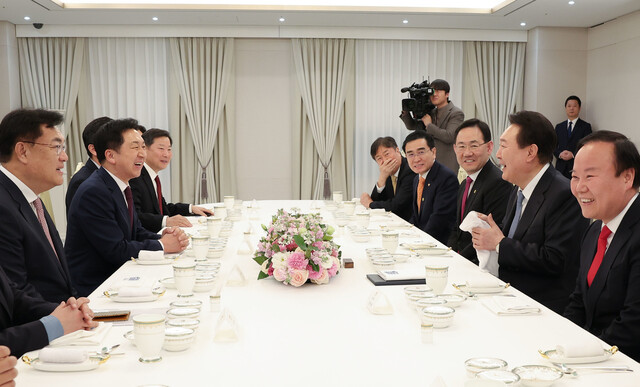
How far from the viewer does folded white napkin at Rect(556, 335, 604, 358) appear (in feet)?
4.78

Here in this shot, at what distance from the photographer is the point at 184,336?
1.57 metres

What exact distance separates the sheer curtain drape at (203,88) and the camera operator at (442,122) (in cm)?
274

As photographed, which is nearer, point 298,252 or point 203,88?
point 298,252

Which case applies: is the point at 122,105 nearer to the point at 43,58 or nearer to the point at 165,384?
the point at 43,58

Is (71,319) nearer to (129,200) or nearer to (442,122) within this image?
(129,200)

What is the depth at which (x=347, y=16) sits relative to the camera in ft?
23.5

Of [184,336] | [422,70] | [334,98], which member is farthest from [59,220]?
[184,336]

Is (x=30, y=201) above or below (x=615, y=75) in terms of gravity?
below

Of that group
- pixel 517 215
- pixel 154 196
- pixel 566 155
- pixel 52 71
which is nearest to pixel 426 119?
pixel 566 155

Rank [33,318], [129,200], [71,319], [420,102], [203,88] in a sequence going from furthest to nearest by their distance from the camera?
[203,88] < [420,102] < [129,200] < [33,318] < [71,319]

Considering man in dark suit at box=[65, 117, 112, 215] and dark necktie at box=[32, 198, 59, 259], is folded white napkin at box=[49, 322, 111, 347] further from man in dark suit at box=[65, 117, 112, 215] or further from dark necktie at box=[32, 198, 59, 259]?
man in dark suit at box=[65, 117, 112, 215]

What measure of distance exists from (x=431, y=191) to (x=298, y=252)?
7.33 ft

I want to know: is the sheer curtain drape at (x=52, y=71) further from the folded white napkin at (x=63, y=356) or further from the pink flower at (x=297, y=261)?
the folded white napkin at (x=63, y=356)

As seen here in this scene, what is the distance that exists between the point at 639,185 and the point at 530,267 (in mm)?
630
